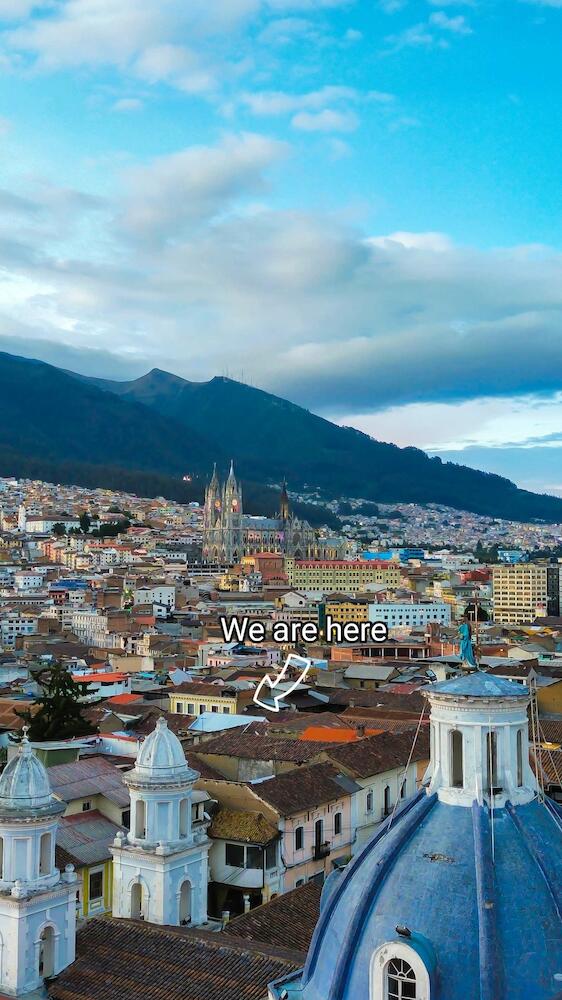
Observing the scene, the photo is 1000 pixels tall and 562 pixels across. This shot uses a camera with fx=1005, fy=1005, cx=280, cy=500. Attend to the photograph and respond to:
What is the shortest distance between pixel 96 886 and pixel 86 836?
106 cm

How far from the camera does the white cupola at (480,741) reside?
8.35 metres

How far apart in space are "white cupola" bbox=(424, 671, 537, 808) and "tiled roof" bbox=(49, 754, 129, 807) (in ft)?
43.5

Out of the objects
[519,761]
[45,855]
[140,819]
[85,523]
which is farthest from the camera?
[85,523]

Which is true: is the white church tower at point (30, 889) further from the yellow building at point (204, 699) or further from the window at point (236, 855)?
the yellow building at point (204, 699)

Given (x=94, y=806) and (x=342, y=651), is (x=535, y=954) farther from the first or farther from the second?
(x=342, y=651)

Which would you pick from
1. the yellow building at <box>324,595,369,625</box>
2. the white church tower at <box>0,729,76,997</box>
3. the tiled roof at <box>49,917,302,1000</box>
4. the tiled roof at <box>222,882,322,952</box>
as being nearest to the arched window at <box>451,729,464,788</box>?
the tiled roof at <box>49,917,302,1000</box>

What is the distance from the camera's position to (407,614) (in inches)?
3474

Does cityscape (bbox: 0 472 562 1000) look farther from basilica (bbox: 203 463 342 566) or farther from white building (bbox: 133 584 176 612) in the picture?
basilica (bbox: 203 463 342 566)

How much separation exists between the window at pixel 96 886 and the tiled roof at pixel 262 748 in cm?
539

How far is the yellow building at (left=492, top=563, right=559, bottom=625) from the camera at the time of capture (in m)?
110

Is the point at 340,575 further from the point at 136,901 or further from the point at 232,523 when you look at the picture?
the point at 136,901

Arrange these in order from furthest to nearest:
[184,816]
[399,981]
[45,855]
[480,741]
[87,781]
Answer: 1. [87,781]
2. [184,816]
3. [45,855]
4. [480,741]
5. [399,981]

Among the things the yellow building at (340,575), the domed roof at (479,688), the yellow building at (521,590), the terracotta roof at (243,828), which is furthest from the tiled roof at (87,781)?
the yellow building at (340,575)

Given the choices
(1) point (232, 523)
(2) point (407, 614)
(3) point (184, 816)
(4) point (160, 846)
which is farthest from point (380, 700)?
(1) point (232, 523)
